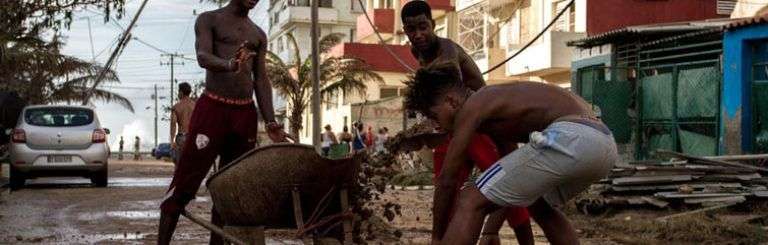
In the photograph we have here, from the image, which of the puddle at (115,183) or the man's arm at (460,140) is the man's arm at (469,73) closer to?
the man's arm at (460,140)

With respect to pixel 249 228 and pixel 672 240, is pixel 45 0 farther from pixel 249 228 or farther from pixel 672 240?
pixel 249 228

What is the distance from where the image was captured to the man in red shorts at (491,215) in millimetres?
5605

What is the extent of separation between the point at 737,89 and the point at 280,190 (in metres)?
13.5

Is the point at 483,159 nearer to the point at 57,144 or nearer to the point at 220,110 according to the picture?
the point at 220,110

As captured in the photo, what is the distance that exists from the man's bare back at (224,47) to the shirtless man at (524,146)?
1743mm

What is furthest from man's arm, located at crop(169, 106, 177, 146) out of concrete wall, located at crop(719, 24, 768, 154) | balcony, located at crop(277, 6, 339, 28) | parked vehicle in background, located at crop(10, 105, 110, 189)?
balcony, located at crop(277, 6, 339, 28)

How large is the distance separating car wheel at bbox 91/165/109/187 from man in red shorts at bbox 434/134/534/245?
12942 millimetres

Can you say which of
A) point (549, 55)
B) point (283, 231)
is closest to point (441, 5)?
point (549, 55)

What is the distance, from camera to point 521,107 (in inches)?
180

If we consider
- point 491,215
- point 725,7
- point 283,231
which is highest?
point 725,7

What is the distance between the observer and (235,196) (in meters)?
5.50

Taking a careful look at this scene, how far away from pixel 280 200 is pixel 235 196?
0.23 meters

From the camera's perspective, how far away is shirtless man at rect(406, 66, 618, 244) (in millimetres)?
4504

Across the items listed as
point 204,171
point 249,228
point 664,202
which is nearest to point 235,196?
point 249,228
